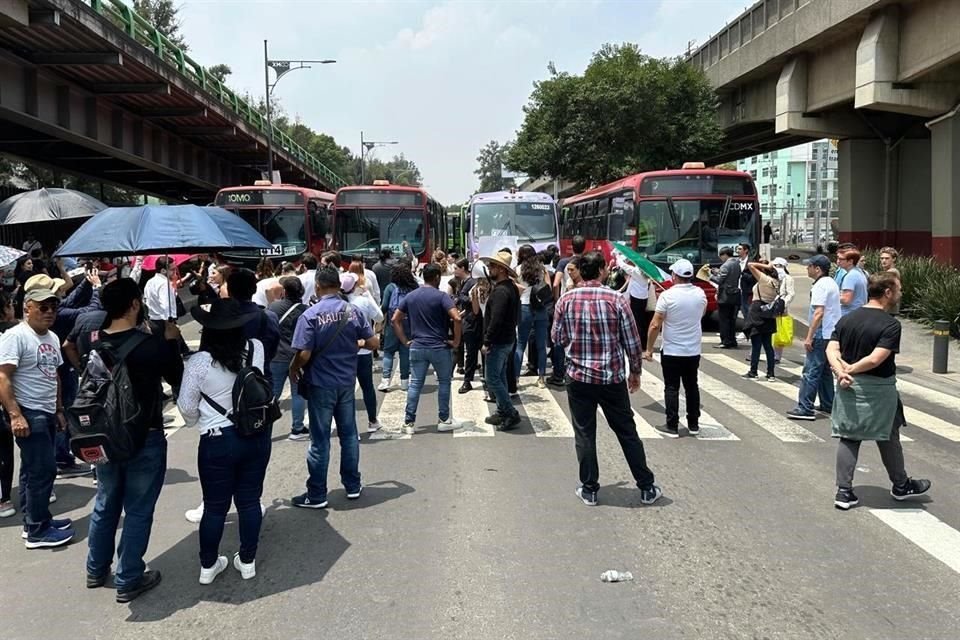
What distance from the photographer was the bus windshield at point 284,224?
21812 millimetres

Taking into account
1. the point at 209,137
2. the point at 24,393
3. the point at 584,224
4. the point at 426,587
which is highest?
the point at 209,137

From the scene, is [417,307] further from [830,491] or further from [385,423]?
[830,491]

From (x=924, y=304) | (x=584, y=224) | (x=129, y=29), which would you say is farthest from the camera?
(x=584, y=224)

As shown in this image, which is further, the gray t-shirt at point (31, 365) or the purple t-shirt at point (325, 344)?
the purple t-shirt at point (325, 344)

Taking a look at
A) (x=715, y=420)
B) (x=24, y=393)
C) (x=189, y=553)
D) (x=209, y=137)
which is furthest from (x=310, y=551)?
(x=209, y=137)

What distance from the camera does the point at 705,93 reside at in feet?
109

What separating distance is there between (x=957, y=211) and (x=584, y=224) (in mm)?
9588

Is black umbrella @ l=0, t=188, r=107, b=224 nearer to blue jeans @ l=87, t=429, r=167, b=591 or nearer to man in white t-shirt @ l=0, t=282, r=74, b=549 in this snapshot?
man in white t-shirt @ l=0, t=282, r=74, b=549

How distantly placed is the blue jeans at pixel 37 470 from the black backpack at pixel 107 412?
120cm

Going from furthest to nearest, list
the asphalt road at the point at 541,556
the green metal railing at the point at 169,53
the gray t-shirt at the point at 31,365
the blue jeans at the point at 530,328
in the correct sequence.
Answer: the green metal railing at the point at 169,53 → the blue jeans at the point at 530,328 → the gray t-shirt at the point at 31,365 → the asphalt road at the point at 541,556

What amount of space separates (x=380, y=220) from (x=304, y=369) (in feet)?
51.9

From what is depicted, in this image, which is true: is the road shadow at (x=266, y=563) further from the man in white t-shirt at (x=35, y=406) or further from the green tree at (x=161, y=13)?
the green tree at (x=161, y=13)

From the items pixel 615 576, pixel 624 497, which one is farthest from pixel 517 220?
pixel 615 576

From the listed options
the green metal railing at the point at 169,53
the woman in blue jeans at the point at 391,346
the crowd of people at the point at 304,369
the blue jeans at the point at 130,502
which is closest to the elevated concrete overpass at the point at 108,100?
the green metal railing at the point at 169,53
